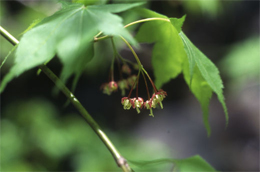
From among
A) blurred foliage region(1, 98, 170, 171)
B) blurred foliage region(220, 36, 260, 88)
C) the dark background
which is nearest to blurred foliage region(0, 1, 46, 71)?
the dark background

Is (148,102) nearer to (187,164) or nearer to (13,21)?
(187,164)

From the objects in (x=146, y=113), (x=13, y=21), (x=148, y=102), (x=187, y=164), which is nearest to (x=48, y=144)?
(x=13, y=21)

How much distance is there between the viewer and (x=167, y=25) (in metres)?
0.92

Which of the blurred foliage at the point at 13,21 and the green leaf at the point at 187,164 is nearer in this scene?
the green leaf at the point at 187,164

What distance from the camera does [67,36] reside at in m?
0.59

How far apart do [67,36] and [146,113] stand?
12.9 ft

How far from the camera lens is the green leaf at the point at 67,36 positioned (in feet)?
1.73

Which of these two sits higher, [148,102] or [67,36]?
[67,36]

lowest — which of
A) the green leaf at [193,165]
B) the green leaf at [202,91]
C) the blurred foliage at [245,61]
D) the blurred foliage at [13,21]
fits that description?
the green leaf at [193,165]

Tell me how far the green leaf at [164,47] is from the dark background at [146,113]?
1.92m

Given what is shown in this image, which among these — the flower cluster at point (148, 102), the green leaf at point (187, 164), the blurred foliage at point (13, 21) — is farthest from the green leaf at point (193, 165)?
the blurred foliage at point (13, 21)

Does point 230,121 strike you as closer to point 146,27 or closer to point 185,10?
point 185,10

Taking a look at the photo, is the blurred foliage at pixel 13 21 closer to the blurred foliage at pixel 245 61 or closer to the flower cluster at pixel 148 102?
the blurred foliage at pixel 245 61

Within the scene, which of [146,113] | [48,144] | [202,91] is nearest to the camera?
[202,91]
